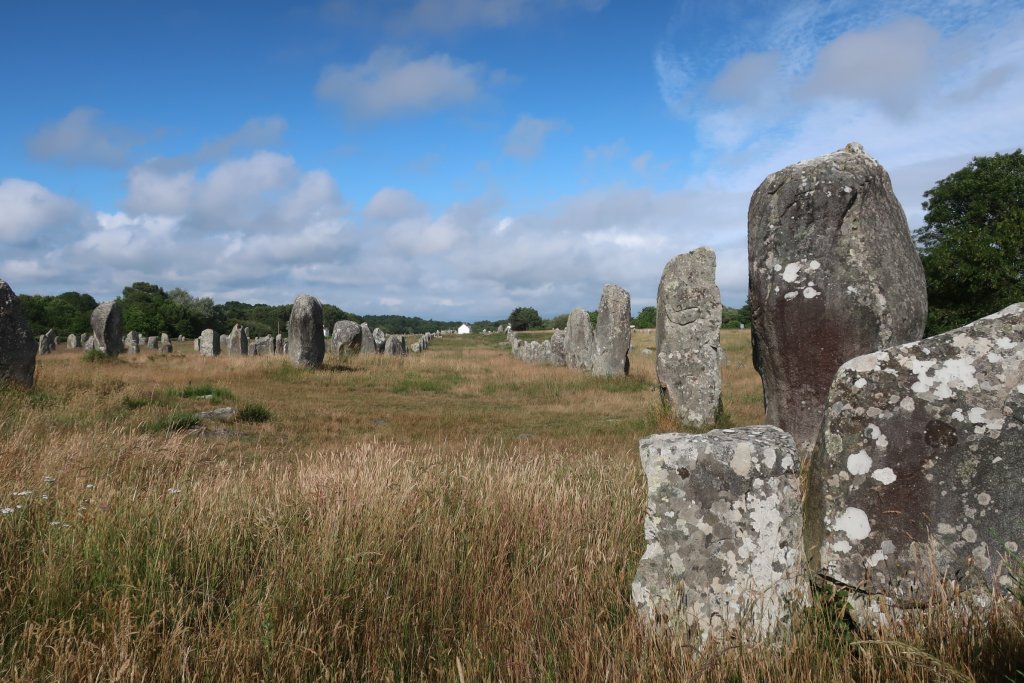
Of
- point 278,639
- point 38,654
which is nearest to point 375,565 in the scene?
point 278,639

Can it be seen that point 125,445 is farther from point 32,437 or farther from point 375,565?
point 375,565

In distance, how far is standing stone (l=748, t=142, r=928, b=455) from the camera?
631 centimetres

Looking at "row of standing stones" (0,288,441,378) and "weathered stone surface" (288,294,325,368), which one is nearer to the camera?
"row of standing stones" (0,288,441,378)

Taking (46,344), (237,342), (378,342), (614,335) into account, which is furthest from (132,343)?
(614,335)

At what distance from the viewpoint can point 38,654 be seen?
2.56 m

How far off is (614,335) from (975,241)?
14.0 m

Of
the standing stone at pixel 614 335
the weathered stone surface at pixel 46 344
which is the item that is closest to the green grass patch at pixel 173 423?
the standing stone at pixel 614 335

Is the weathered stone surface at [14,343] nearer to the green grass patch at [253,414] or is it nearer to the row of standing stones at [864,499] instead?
the green grass patch at [253,414]

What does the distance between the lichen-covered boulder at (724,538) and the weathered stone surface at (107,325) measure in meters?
30.3

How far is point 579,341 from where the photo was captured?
25.7 meters

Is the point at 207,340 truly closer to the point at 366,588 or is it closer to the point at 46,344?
the point at 46,344

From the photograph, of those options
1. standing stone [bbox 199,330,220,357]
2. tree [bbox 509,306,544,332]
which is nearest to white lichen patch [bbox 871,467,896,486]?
standing stone [bbox 199,330,220,357]

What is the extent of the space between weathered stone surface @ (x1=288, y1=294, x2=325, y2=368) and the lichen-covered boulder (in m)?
21.0

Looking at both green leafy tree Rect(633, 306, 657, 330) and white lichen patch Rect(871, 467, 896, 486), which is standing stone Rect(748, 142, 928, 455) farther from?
green leafy tree Rect(633, 306, 657, 330)
